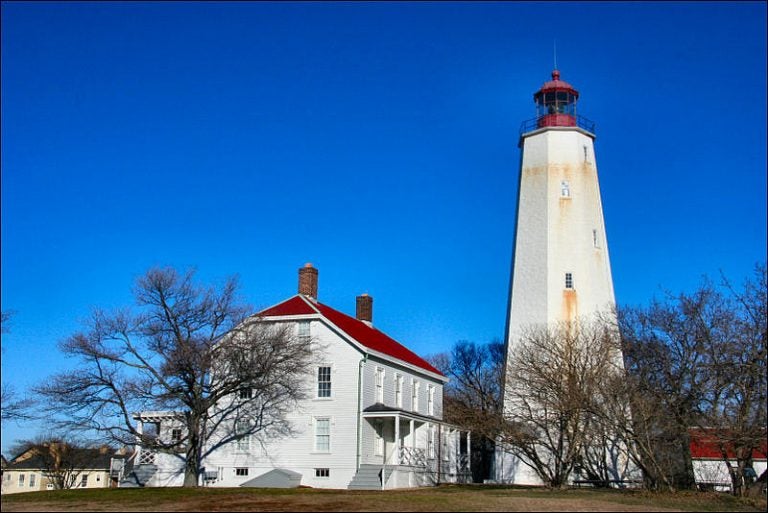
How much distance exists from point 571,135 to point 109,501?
25.3m

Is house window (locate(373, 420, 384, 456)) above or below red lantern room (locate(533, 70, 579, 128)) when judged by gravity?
below

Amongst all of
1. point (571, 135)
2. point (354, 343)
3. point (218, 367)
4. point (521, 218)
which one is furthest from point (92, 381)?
point (571, 135)

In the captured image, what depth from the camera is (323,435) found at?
1251 inches

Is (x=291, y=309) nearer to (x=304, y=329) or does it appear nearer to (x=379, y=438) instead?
(x=304, y=329)

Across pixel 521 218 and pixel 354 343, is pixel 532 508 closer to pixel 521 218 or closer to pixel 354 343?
pixel 354 343

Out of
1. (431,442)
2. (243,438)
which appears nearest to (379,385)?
(431,442)

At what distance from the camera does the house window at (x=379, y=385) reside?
108ft

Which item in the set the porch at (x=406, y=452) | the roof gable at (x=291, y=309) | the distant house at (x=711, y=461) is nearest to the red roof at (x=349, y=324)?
the roof gable at (x=291, y=309)

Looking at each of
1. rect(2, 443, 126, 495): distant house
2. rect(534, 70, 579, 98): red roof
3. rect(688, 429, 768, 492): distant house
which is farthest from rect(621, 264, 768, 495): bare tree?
rect(2, 443, 126, 495): distant house

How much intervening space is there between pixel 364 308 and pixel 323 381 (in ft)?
29.3

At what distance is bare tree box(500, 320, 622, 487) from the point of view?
2908 centimetres

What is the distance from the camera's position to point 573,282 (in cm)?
3653

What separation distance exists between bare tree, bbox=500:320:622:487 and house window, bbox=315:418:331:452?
643 centimetres

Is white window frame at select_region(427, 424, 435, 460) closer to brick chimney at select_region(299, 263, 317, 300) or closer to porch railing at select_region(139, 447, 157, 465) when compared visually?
brick chimney at select_region(299, 263, 317, 300)
